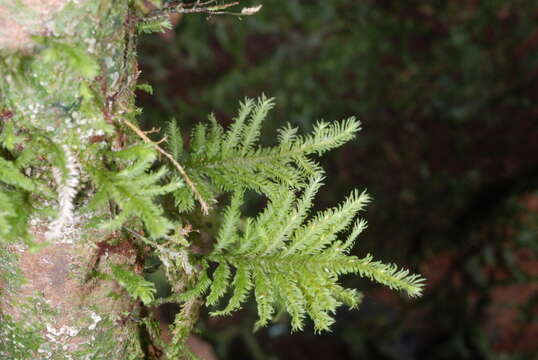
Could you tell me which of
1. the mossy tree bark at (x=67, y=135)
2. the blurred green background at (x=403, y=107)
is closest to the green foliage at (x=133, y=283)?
the mossy tree bark at (x=67, y=135)

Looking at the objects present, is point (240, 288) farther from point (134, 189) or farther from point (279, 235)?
point (134, 189)

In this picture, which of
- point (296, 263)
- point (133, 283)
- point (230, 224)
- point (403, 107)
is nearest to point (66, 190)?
point (133, 283)

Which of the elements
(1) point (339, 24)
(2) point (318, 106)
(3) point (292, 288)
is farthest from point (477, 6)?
(3) point (292, 288)

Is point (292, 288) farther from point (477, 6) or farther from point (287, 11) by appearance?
point (477, 6)

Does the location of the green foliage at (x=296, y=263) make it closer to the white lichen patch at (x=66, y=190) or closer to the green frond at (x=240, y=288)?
the green frond at (x=240, y=288)

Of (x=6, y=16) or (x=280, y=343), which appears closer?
(x=6, y=16)
